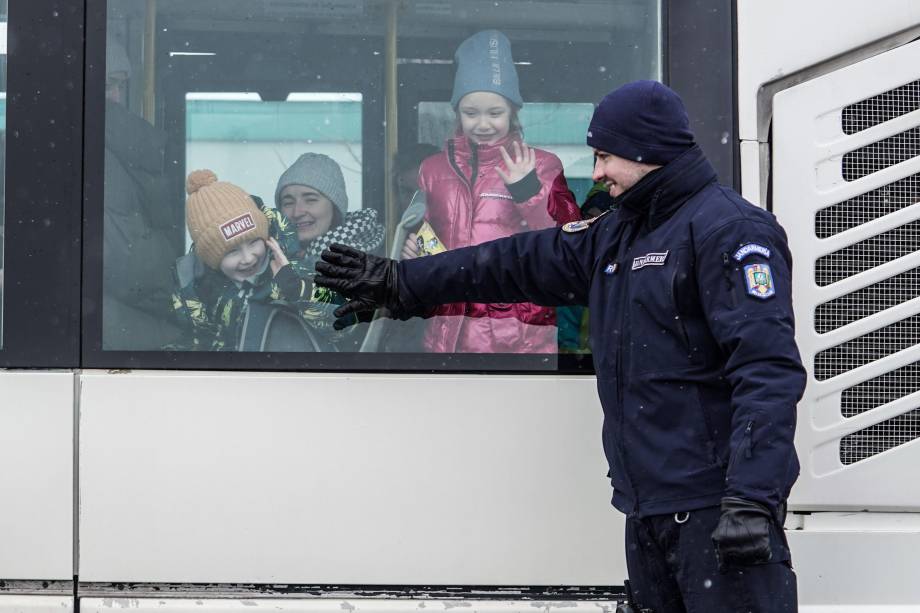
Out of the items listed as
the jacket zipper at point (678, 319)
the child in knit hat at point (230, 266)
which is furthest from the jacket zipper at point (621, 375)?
the child in knit hat at point (230, 266)

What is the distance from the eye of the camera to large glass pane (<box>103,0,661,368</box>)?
2.42 m

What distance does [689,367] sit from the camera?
81.9 inches

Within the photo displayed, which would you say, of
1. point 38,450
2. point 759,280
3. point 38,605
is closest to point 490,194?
point 759,280

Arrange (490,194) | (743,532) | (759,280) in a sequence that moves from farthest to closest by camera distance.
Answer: (490,194)
(759,280)
(743,532)

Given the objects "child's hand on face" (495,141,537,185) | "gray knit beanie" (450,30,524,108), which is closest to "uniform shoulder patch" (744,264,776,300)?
"child's hand on face" (495,141,537,185)

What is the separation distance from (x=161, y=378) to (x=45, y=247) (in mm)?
408

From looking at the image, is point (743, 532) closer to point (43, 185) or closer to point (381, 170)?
point (381, 170)

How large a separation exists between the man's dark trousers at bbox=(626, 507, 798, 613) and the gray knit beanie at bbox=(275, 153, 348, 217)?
100 centimetres

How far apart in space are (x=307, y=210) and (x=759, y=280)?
1.07 metres

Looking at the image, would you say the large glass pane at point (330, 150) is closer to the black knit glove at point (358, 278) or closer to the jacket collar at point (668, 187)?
the black knit glove at point (358, 278)

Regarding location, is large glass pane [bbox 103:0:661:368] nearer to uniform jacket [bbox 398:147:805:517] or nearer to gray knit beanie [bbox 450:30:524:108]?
gray knit beanie [bbox 450:30:524:108]

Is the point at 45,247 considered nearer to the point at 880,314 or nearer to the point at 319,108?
the point at 319,108

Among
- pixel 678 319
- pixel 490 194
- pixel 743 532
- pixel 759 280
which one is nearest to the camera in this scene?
pixel 743 532

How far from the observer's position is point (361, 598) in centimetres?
238
